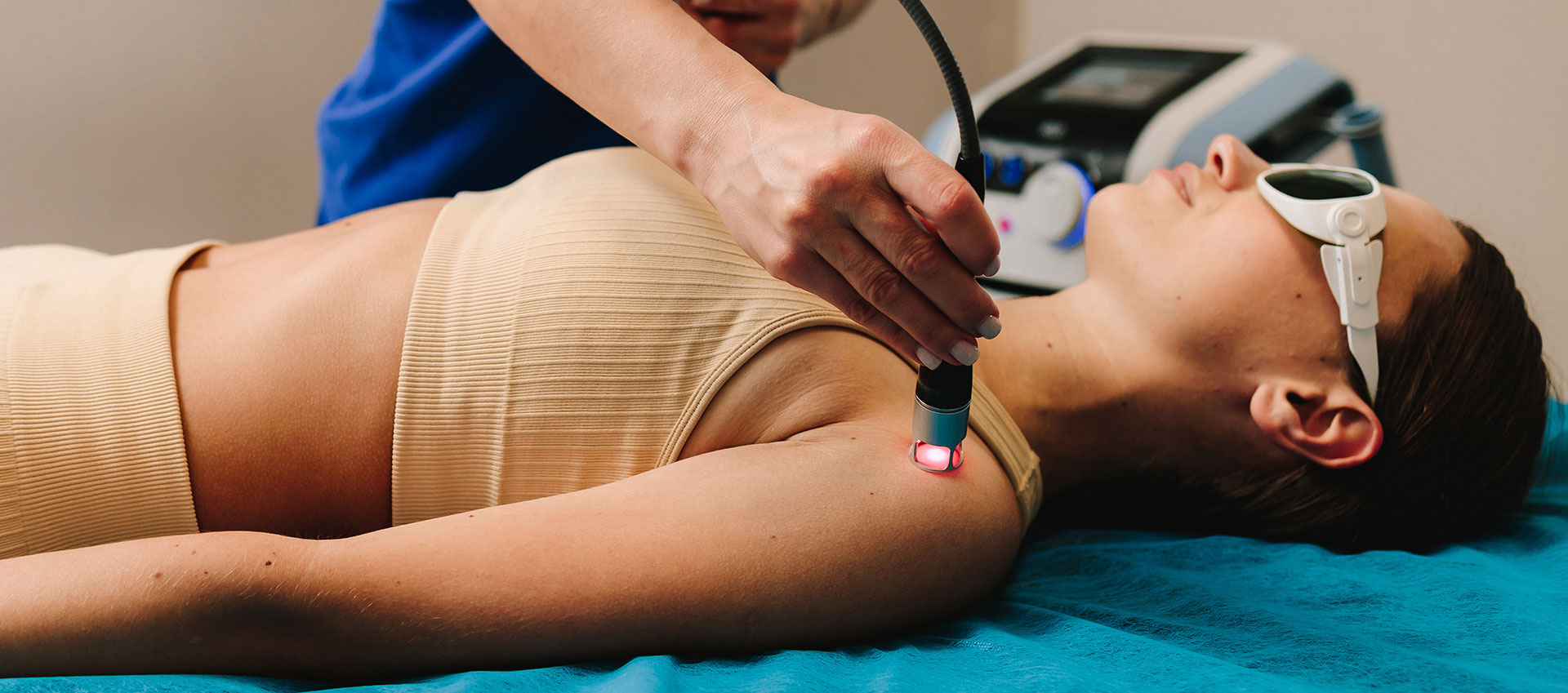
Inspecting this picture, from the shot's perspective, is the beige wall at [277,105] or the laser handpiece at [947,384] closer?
the laser handpiece at [947,384]

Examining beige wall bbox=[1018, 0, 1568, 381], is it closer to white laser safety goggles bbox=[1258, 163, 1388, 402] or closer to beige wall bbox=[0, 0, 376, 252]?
white laser safety goggles bbox=[1258, 163, 1388, 402]

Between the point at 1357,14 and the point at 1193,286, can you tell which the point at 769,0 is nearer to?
the point at 1193,286

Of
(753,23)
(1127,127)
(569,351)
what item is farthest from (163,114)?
(1127,127)

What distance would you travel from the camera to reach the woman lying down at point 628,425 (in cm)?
75

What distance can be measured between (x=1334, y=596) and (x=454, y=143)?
123 cm

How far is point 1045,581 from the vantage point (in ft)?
3.38

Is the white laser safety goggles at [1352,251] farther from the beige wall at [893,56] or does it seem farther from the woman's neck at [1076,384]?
the beige wall at [893,56]

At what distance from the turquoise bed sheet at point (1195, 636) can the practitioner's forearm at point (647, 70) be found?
0.42 m

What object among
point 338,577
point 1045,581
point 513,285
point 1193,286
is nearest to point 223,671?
point 338,577

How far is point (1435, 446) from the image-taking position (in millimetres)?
1111

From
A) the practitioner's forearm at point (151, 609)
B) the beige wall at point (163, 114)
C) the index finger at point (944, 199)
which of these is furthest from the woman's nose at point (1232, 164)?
the beige wall at point (163, 114)

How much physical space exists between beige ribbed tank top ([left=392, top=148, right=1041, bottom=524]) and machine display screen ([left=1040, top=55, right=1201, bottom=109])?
913mm

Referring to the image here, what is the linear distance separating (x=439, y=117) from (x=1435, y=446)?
4.37ft

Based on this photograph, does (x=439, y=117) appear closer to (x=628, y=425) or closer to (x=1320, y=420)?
(x=628, y=425)
